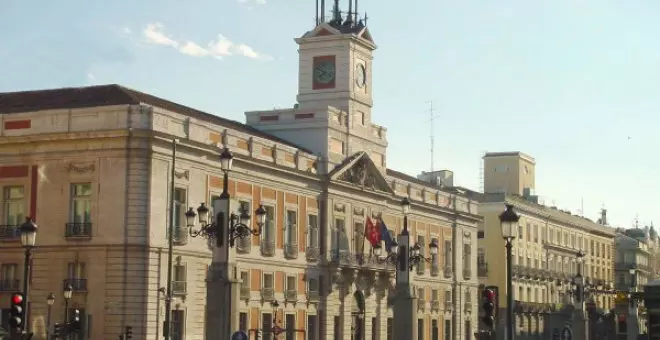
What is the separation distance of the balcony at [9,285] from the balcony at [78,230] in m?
3.31

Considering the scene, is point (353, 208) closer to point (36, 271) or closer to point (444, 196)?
point (444, 196)

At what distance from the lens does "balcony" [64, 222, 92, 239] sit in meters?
58.5

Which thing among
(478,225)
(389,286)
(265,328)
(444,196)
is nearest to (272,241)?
(265,328)

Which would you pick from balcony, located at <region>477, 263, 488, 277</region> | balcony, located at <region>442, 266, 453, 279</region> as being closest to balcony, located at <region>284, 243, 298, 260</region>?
balcony, located at <region>442, 266, 453, 279</region>

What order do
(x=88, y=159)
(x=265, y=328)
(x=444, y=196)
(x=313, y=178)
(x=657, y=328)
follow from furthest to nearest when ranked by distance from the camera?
1. (x=444, y=196)
2. (x=313, y=178)
3. (x=265, y=328)
4. (x=88, y=159)
5. (x=657, y=328)

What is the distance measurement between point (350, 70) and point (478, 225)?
30.1 meters

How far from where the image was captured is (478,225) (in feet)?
346

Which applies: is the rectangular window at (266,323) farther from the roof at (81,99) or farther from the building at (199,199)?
the roof at (81,99)

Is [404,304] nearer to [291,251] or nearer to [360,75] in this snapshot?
[291,251]

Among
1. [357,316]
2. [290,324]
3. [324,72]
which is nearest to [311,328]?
[290,324]

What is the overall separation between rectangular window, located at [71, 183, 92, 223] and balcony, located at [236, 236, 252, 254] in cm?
858

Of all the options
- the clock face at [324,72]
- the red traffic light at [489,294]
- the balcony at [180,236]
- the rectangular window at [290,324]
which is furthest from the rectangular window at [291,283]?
the red traffic light at [489,294]

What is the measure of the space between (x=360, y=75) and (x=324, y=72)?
105 inches

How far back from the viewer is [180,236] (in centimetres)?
6056
